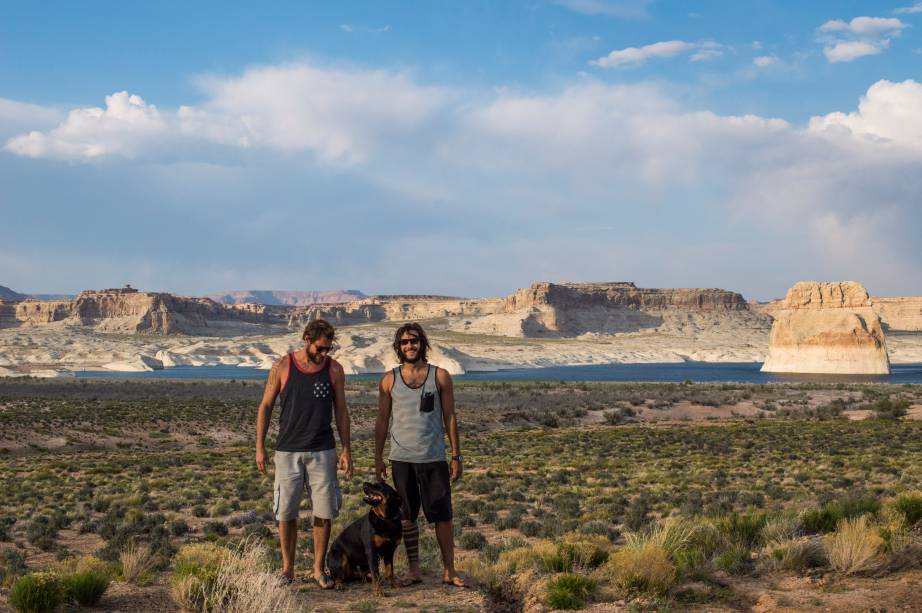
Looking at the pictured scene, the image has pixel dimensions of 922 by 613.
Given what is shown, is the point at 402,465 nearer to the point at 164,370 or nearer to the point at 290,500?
the point at 290,500

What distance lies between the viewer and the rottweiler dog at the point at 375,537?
21.7ft

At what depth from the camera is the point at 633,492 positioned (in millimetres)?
16406

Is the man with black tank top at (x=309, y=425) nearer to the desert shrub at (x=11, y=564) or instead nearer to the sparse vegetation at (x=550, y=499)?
the sparse vegetation at (x=550, y=499)

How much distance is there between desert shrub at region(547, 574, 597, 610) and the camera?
20.7 feet

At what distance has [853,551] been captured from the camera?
23.9 feet

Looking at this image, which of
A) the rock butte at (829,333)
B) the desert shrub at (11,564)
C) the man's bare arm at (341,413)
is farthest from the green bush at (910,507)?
the rock butte at (829,333)

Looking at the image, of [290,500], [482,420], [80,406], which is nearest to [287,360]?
[290,500]

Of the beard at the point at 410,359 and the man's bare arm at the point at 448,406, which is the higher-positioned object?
the beard at the point at 410,359

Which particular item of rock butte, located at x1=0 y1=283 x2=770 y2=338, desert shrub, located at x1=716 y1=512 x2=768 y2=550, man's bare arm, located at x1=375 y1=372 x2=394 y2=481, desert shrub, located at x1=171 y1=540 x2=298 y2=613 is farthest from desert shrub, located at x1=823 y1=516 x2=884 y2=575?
rock butte, located at x1=0 y1=283 x2=770 y2=338

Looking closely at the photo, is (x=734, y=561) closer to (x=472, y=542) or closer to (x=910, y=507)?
(x=910, y=507)

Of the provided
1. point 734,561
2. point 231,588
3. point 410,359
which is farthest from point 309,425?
point 734,561

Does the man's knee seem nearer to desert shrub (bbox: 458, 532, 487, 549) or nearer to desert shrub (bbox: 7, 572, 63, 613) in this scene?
desert shrub (bbox: 7, 572, 63, 613)

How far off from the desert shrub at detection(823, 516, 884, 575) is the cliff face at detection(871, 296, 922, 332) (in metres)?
188

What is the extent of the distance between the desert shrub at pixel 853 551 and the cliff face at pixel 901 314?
18765cm
